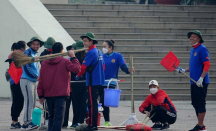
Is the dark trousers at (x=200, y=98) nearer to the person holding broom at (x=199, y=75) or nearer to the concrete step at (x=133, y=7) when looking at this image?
the person holding broom at (x=199, y=75)

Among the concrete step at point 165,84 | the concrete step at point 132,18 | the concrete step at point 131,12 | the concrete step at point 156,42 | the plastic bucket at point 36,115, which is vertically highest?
the concrete step at point 131,12

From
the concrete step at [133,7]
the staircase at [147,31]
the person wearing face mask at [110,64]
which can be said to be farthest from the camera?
the concrete step at [133,7]

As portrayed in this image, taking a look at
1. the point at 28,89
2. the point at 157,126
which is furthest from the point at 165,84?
the point at 28,89

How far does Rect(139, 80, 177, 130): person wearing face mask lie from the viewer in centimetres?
991

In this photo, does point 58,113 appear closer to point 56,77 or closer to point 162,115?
point 56,77

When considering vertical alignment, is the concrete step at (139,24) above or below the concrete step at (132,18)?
below

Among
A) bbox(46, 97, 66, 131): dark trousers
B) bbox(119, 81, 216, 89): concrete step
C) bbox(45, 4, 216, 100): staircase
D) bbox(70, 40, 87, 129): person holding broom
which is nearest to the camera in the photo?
bbox(46, 97, 66, 131): dark trousers

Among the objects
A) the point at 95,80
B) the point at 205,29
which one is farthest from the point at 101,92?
the point at 205,29

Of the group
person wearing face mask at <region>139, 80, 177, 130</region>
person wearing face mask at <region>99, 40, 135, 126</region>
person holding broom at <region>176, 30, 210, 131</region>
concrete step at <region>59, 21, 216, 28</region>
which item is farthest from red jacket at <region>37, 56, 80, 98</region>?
concrete step at <region>59, 21, 216, 28</region>

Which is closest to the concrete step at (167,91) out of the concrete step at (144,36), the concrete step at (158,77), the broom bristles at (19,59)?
Result: the concrete step at (158,77)

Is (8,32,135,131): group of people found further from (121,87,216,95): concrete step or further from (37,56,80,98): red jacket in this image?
(121,87,216,95): concrete step

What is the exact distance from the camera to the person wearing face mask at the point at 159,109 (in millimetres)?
9906

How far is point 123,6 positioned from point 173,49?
9.56ft

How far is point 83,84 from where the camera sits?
9945mm
